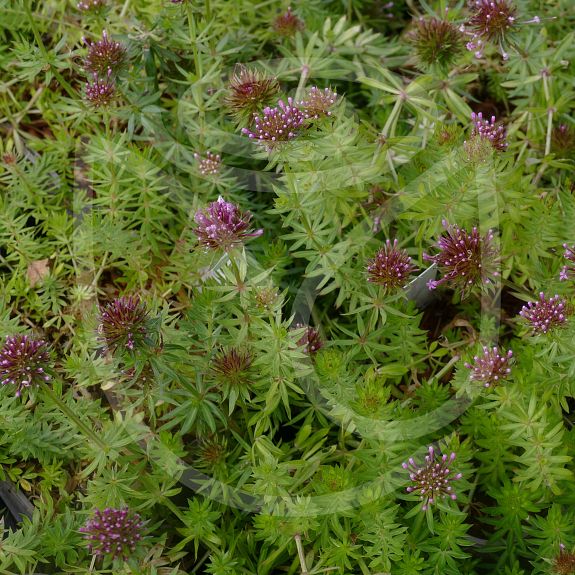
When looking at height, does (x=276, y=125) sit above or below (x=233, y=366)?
above

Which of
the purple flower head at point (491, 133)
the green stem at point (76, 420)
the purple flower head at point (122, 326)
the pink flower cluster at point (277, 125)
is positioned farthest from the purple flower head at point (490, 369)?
the green stem at point (76, 420)

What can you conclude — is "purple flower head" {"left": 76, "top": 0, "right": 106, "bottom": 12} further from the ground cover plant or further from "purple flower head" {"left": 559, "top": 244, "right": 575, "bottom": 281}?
"purple flower head" {"left": 559, "top": 244, "right": 575, "bottom": 281}

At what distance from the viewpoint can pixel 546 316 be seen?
124 inches

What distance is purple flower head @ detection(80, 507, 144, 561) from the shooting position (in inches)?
115

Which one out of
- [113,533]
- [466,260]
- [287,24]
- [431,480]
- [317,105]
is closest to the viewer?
[113,533]

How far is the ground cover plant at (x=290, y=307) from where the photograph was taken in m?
3.19

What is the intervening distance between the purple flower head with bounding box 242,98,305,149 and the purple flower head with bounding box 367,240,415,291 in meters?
0.66

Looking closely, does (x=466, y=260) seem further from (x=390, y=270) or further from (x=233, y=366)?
(x=233, y=366)

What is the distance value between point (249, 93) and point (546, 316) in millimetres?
1571

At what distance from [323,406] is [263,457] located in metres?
0.38

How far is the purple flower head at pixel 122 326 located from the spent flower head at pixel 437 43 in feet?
6.63

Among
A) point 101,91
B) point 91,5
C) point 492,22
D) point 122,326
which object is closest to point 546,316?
point 492,22

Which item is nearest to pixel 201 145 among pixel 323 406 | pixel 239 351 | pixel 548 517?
pixel 239 351

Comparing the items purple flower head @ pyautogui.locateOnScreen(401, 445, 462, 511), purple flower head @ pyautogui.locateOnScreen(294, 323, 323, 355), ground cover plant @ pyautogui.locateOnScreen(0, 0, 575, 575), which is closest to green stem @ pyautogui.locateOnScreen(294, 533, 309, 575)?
ground cover plant @ pyautogui.locateOnScreen(0, 0, 575, 575)
